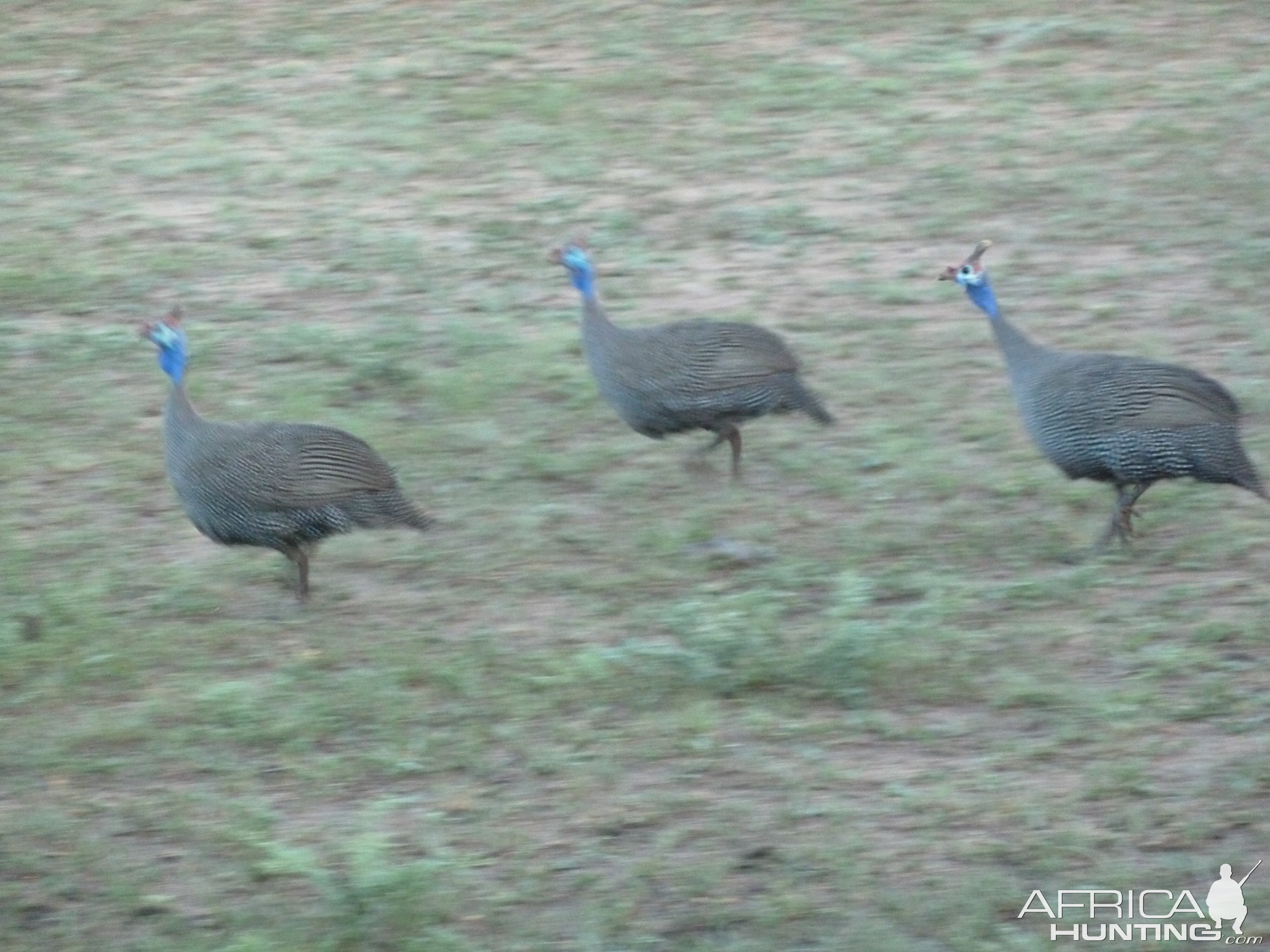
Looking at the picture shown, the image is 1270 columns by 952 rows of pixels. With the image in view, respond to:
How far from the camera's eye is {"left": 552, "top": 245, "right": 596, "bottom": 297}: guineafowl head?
710 cm

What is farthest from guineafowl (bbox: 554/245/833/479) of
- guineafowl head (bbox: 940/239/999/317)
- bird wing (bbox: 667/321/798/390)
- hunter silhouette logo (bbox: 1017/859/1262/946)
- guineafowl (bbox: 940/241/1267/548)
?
hunter silhouette logo (bbox: 1017/859/1262/946)

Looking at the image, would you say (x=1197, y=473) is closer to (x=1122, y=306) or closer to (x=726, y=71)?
(x=1122, y=306)

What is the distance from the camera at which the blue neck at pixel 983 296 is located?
658 cm

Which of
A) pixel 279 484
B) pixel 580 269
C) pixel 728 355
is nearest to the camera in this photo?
pixel 279 484

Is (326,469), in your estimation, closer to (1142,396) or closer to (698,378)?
(698,378)

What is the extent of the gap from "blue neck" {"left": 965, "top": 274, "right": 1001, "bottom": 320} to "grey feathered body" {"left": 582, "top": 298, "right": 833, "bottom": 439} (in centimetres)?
62

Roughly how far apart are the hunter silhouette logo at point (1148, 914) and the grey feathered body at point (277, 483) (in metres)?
2.42

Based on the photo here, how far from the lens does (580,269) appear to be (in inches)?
280

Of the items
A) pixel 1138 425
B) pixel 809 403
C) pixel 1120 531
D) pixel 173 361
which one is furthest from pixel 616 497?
pixel 1138 425

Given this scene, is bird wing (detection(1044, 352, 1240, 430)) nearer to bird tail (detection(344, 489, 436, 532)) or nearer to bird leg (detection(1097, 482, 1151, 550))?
bird leg (detection(1097, 482, 1151, 550))

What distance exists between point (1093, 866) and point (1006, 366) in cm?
242

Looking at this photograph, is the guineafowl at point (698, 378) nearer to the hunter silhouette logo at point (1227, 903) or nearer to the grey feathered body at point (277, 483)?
the grey feathered body at point (277, 483)

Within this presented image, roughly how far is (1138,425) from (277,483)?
2.48m

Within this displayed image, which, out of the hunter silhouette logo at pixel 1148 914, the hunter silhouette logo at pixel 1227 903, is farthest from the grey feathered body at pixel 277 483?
the hunter silhouette logo at pixel 1227 903
